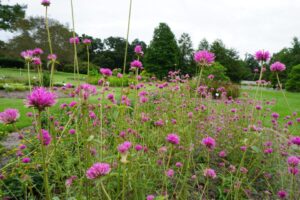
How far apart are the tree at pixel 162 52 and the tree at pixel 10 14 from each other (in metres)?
15.4

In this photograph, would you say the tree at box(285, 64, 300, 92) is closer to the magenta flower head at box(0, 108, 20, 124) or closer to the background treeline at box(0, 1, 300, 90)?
the background treeline at box(0, 1, 300, 90)

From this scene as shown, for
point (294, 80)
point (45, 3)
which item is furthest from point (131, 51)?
point (45, 3)

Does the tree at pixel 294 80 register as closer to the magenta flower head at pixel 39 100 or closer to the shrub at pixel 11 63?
the magenta flower head at pixel 39 100

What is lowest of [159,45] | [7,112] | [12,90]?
[12,90]

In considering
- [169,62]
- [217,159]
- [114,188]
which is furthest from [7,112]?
[169,62]

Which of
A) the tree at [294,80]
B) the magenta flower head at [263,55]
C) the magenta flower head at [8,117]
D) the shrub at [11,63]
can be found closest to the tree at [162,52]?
the tree at [294,80]

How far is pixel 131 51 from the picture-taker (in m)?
33.5

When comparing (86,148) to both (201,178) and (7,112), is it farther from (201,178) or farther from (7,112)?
(201,178)

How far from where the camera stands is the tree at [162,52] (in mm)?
31141

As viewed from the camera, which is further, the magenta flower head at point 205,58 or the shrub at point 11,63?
the shrub at point 11,63

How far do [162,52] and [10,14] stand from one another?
18.2 meters

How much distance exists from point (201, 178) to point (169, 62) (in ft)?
97.1

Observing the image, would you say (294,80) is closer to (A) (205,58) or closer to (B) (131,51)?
(B) (131,51)

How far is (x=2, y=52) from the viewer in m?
24.4
